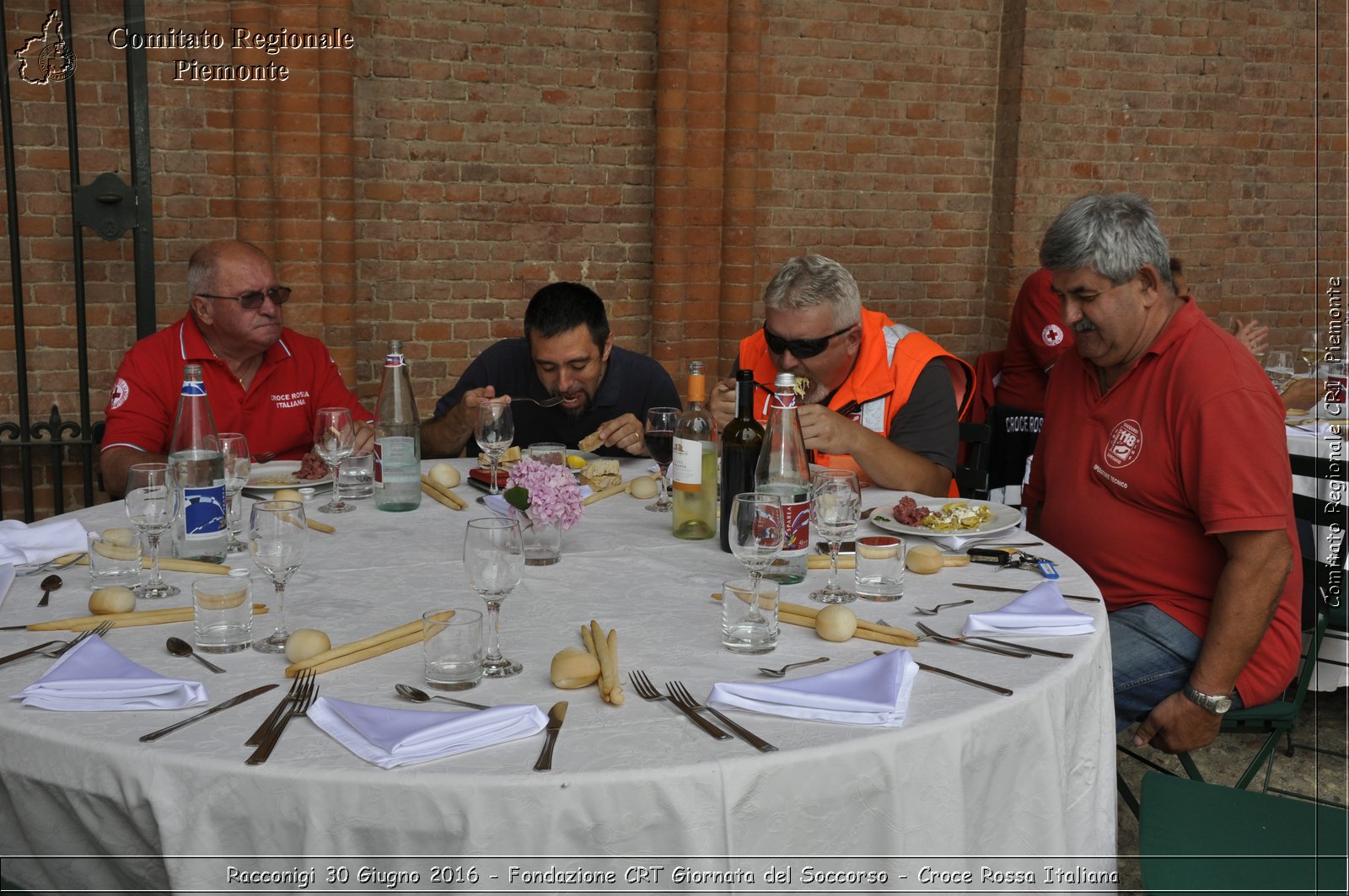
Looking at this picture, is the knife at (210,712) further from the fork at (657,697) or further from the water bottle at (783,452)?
the water bottle at (783,452)

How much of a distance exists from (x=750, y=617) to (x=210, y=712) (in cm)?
82

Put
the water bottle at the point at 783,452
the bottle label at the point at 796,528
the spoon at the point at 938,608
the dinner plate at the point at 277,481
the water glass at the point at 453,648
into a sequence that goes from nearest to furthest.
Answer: the water glass at the point at 453,648, the spoon at the point at 938,608, the bottle label at the point at 796,528, the water bottle at the point at 783,452, the dinner plate at the point at 277,481

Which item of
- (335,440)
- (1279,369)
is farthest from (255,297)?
(1279,369)

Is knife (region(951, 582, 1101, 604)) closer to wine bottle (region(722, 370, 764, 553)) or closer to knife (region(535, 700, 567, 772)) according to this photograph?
wine bottle (region(722, 370, 764, 553))

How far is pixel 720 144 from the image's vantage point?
5961mm

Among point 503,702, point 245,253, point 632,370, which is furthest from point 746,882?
point 245,253

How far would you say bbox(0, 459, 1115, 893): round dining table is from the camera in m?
1.45

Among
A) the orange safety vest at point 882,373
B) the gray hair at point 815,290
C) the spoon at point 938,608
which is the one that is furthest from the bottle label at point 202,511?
the orange safety vest at point 882,373

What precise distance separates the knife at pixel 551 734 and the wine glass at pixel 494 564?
171mm

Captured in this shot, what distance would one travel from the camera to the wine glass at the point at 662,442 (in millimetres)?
2838

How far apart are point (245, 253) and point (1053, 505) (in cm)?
255

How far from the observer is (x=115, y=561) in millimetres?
2154

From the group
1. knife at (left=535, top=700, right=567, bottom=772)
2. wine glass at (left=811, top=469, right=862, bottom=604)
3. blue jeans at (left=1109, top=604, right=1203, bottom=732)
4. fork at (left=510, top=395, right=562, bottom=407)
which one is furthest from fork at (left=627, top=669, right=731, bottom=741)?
fork at (left=510, top=395, right=562, bottom=407)

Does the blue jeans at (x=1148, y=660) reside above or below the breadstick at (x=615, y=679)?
below
